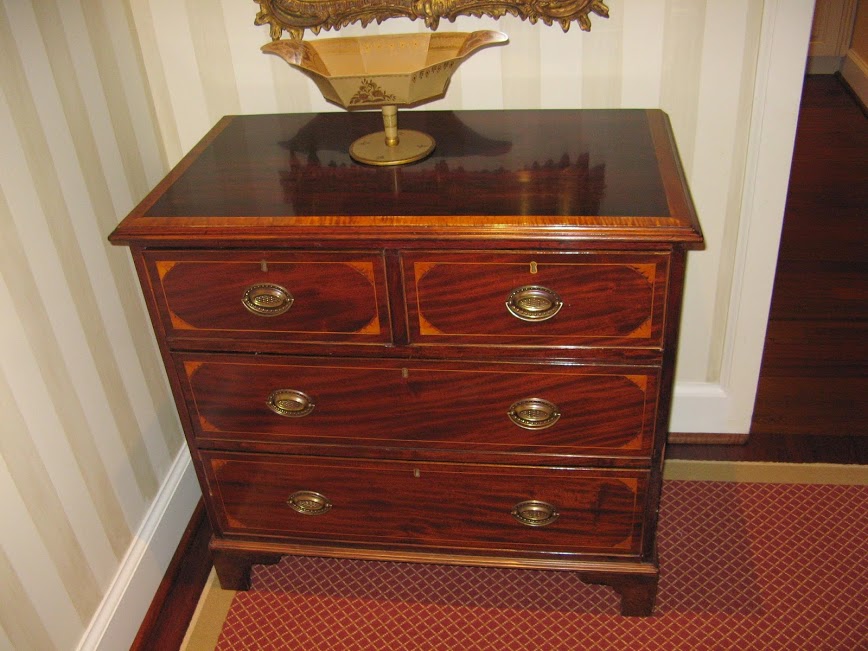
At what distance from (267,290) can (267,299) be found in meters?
0.02

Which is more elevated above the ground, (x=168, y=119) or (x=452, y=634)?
(x=168, y=119)

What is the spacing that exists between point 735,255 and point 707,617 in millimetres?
915

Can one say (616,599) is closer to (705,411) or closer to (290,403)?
(705,411)

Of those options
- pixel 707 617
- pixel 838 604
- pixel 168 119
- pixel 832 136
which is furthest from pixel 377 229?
pixel 832 136

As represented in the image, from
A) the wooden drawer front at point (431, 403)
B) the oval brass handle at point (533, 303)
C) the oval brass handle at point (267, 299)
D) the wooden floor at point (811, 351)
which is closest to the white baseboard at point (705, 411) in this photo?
the wooden floor at point (811, 351)

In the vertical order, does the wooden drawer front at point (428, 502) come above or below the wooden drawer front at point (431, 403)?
below

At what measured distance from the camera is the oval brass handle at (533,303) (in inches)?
62.5

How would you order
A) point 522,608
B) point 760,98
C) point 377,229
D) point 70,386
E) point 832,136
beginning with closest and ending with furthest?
point 377,229 → point 70,386 → point 760,98 → point 522,608 → point 832,136

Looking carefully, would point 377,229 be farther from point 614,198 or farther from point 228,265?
point 614,198

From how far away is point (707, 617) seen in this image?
208 cm

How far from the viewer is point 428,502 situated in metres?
1.95

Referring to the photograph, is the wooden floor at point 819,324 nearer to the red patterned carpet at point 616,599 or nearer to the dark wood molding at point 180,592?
the red patterned carpet at point 616,599

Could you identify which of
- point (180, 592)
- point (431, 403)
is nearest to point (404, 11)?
point (431, 403)

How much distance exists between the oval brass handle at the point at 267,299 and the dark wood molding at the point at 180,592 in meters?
0.92
